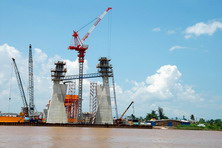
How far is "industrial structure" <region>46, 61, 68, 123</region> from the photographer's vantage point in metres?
108

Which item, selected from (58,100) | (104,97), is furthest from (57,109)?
(104,97)

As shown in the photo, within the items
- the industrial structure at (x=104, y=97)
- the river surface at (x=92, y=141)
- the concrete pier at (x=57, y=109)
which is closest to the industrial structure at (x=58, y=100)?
the concrete pier at (x=57, y=109)

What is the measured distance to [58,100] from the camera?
109 meters

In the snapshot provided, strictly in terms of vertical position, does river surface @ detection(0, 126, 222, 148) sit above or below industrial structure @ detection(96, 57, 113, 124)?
below

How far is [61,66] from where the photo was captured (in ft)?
370

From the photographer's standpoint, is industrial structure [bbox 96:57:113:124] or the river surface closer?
the river surface

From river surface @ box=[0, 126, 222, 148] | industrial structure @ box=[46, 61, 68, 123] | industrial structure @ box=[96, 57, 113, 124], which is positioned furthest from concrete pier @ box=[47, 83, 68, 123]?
river surface @ box=[0, 126, 222, 148]

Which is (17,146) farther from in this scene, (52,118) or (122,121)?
(122,121)

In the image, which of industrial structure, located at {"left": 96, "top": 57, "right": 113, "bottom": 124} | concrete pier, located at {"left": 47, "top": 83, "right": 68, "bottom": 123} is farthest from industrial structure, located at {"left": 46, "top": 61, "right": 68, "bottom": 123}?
industrial structure, located at {"left": 96, "top": 57, "right": 113, "bottom": 124}

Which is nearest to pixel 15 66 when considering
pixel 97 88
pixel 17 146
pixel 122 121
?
pixel 97 88

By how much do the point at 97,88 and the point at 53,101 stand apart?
54.2 feet

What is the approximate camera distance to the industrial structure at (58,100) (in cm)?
10838

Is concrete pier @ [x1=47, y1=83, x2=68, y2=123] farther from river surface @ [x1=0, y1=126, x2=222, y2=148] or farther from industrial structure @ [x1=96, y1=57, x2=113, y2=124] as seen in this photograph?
river surface @ [x1=0, y1=126, x2=222, y2=148]

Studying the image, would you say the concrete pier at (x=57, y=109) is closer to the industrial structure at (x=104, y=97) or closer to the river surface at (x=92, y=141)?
the industrial structure at (x=104, y=97)
